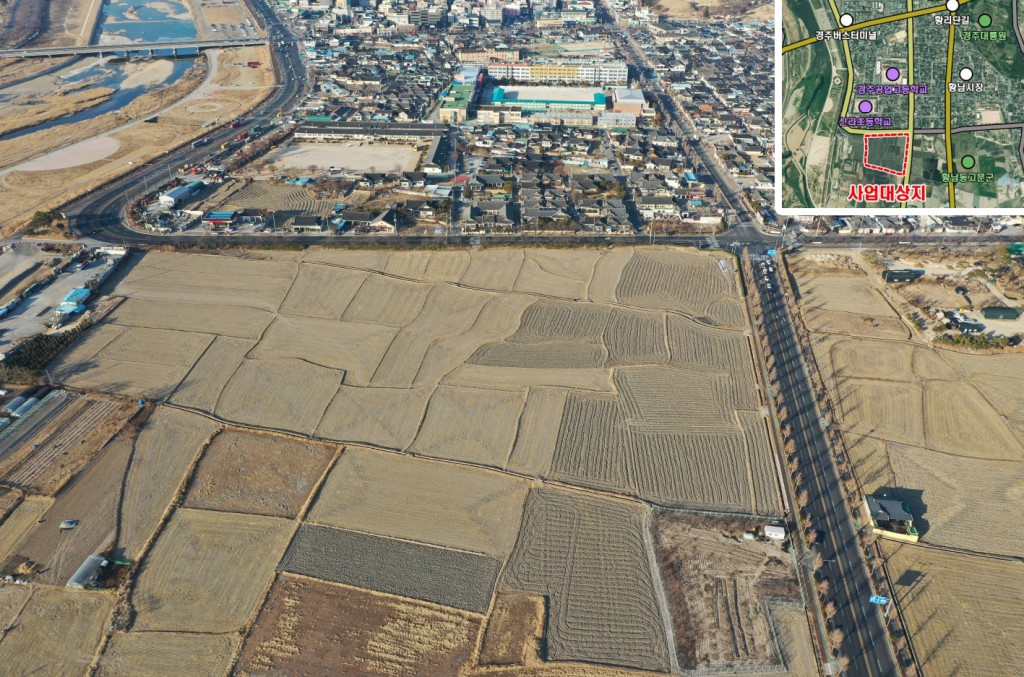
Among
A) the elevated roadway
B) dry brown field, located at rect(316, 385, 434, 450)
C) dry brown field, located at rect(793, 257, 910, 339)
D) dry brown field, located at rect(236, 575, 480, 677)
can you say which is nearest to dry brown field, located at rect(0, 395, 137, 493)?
dry brown field, located at rect(316, 385, 434, 450)

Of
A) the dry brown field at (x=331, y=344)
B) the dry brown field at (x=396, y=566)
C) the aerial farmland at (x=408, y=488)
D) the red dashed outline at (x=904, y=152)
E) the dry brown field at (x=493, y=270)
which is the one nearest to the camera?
the red dashed outline at (x=904, y=152)

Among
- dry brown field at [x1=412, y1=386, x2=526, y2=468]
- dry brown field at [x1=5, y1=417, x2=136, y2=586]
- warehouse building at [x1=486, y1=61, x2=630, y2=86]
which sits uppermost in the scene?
warehouse building at [x1=486, y1=61, x2=630, y2=86]

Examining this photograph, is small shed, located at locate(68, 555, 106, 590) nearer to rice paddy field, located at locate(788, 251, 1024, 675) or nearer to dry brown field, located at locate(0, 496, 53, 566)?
dry brown field, located at locate(0, 496, 53, 566)

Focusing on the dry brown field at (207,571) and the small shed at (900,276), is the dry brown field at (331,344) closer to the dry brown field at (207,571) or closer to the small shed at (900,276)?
the dry brown field at (207,571)

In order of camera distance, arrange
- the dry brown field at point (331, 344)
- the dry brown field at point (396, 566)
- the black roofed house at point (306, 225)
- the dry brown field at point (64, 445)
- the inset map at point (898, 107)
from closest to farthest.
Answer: the inset map at point (898, 107) → the dry brown field at point (396, 566) → the dry brown field at point (64, 445) → the dry brown field at point (331, 344) → the black roofed house at point (306, 225)

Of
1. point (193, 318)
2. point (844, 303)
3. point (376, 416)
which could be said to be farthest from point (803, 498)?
point (193, 318)

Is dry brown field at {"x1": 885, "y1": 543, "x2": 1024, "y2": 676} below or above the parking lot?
below

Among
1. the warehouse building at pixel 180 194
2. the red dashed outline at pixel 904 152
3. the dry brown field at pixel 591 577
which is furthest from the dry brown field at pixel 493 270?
the red dashed outline at pixel 904 152
